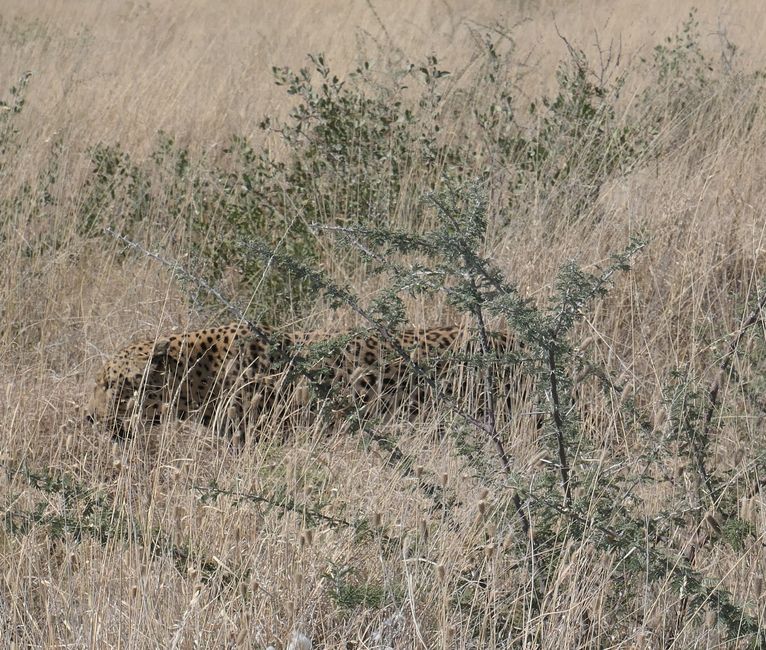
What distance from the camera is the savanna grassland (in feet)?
7.33

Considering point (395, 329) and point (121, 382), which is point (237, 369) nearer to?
point (121, 382)

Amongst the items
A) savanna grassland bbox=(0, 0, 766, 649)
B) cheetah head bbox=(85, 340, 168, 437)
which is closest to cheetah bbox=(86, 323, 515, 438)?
cheetah head bbox=(85, 340, 168, 437)

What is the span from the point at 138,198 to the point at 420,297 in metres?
1.60

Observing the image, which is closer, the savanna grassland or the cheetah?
the savanna grassland

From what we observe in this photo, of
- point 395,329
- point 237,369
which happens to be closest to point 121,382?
point 237,369

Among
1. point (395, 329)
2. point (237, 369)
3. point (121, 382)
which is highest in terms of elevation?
point (395, 329)

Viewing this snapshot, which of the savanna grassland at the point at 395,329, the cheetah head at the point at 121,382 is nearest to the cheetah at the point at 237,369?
the cheetah head at the point at 121,382

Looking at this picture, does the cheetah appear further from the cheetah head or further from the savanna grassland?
the savanna grassland

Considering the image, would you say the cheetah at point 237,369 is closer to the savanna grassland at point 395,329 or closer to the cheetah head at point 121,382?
the cheetah head at point 121,382

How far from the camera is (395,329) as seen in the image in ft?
11.5

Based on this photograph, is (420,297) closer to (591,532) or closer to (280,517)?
(280,517)

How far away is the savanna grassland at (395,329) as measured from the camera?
2.23 m

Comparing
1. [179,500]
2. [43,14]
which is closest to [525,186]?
[179,500]

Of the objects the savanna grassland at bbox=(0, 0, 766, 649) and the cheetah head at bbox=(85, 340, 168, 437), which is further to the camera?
the cheetah head at bbox=(85, 340, 168, 437)
